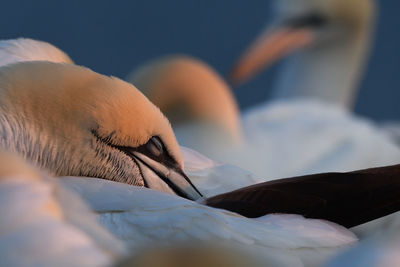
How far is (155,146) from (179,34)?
11.7m

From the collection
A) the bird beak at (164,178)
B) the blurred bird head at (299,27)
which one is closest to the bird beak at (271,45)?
the blurred bird head at (299,27)

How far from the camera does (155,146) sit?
308cm

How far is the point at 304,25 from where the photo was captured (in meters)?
8.98

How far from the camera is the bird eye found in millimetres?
3078

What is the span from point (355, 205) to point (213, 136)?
345 centimetres

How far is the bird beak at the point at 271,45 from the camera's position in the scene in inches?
351

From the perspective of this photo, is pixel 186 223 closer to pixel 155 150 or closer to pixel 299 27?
pixel 155 150

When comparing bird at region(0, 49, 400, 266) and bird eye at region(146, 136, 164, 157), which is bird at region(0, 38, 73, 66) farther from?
bird eye at region(146, 136, 164, 157)

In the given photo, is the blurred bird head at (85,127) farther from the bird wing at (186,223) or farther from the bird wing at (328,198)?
the bird wing at (328,198)

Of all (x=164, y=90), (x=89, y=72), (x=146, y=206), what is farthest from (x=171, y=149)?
(x=164, y=90)

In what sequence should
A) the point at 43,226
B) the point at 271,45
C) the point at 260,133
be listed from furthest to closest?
the point at 271,45 → the point at 260,133 → the point at 43,226

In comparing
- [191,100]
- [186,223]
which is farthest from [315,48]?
[186,223]

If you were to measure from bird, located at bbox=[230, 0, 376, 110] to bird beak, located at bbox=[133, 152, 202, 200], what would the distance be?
5.79 m

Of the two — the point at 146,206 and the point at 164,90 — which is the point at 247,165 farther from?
the point at 146,206
